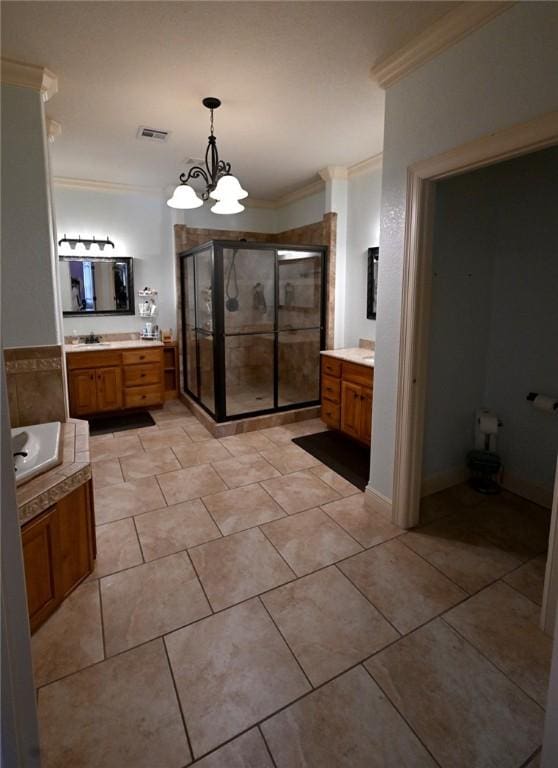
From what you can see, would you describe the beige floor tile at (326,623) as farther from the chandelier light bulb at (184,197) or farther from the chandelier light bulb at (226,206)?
the chandelier light bulb at (184,197)

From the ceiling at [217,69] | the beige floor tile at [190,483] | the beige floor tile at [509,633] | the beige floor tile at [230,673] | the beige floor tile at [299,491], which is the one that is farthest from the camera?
the beige floor tile at [190,483]

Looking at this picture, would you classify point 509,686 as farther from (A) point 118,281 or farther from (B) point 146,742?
(A) point 118,281

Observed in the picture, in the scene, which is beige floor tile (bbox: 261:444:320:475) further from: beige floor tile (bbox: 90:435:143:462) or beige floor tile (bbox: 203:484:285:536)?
beige floor tile (bbox: 90:435:143:462)

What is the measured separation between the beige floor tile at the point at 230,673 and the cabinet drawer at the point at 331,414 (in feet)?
7.64

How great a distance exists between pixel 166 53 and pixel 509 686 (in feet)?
10.9

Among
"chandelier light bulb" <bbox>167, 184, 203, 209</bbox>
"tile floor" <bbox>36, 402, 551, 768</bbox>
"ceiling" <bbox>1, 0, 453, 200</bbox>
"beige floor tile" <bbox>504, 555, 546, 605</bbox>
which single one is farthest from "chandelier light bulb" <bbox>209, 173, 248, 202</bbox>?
"beige floor tile" <bbox>504, 555, 546, 605</bbox>

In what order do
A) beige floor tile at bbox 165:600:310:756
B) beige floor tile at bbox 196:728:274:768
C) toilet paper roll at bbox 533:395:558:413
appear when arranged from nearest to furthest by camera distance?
beige floor tile at bbox 196:728:274:768, beige floor tile at bbox 165:600:310:756, toilet paper roll at bbox 533:395:558:413

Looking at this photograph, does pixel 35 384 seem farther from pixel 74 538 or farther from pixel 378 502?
pixel 378 502

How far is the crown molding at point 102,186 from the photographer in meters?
4.47

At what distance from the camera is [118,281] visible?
492 centimetres

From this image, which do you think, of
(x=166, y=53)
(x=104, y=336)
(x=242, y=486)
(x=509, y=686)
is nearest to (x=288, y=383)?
(x=242, y=486)

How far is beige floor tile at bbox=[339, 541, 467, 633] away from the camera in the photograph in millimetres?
1899

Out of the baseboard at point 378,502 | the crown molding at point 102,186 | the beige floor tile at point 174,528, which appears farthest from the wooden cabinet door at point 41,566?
the crown molding at point 102,186

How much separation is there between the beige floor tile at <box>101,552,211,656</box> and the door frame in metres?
1.33
